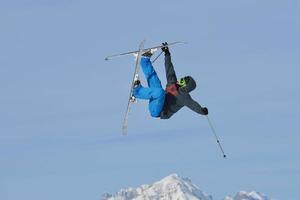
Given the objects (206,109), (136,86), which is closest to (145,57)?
(136,86)

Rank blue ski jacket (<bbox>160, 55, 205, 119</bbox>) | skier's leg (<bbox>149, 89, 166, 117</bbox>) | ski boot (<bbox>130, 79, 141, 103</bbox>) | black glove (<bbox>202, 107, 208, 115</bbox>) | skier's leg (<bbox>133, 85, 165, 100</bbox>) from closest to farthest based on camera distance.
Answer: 1. black glove (<bbox>202, 107, 208, 115</bbox>)
2. ski boot (<bbox>130, 79, 141, 103</bbox>)
3. blue ski jacket (<bbox>160, 55, 205, 119</bbox>)
4. skier's leg (<bbox>133, 85, 165, 100</bbox>)
5. skier's leg (<bbox>149, 89, 166, 117</bbox>)

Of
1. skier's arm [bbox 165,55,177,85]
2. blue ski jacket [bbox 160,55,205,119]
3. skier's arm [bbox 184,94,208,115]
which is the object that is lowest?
skier's arm [bbox 184,94,208,115]

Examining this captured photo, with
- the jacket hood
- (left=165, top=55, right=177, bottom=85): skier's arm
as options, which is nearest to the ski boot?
(left=165, top=55, right=177, bottom=85): skier's arm

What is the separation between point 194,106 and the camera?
155ft

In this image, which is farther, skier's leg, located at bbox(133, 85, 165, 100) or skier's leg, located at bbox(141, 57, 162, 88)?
skier's leg, located at bbox(141, 57, 162, 88)

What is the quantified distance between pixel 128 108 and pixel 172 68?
11.5 ft

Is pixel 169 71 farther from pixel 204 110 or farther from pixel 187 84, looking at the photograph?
pixel 204 110

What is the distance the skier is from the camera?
48.5 m

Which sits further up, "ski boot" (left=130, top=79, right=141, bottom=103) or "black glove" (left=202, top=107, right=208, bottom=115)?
"ski boot" (left=130, top=79, right=141, bottom=103)

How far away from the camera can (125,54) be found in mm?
47062

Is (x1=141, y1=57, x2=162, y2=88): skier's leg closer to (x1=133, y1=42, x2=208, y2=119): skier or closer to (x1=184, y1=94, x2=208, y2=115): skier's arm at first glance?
(x1=133, y1=42, x2=208, y2=119): skier

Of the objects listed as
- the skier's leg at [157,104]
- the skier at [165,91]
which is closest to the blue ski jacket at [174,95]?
the skier at [165,91]

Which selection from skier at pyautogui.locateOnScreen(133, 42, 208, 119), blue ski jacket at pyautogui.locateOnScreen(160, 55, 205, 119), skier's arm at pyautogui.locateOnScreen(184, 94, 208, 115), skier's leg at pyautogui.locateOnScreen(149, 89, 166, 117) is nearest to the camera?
skier's arm at pyautogui.locateOnScreen(184, 94, 208, 115)

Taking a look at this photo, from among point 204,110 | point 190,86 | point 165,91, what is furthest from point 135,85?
point 204,110
